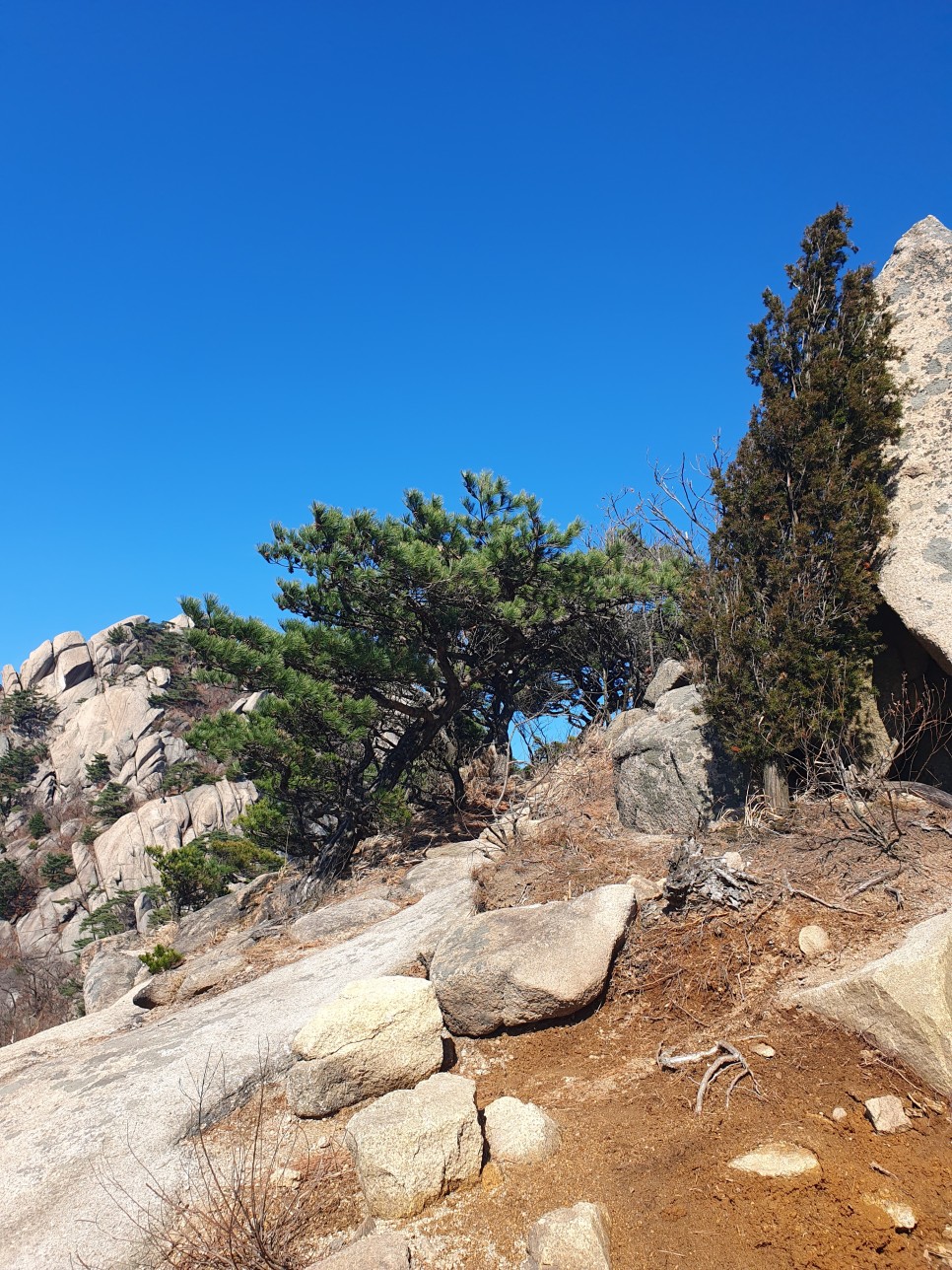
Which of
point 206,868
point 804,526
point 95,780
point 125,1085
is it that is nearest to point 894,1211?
point 125,1085

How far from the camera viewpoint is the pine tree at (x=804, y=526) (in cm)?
600

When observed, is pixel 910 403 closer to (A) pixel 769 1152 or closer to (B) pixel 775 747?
(B) pixel 775 747

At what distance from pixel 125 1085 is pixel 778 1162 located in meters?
3.59

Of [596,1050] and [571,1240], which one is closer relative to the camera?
[571,1240]

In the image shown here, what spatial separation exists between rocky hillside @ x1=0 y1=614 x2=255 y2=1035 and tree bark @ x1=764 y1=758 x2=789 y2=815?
24476mm

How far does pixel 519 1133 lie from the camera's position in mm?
3205

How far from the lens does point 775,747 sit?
5.91m

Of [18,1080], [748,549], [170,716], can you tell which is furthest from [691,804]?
[170,716]

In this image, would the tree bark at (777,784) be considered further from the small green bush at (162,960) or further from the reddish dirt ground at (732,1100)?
the small green bush at (162,960)

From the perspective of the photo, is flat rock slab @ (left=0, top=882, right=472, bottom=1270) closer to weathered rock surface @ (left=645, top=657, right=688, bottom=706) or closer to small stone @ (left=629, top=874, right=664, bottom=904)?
small stone @ (left=629, top=874, right=664, bottom=904)

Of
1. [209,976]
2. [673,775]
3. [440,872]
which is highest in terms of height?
[673,775]

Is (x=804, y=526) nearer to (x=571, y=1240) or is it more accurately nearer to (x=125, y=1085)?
(x=571, y=1240)

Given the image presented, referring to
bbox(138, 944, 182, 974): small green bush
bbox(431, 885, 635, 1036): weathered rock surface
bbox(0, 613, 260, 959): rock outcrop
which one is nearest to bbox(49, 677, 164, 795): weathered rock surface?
bbox(0, 613, 260, 959): rock outcrop

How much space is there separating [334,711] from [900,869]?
6120mm
